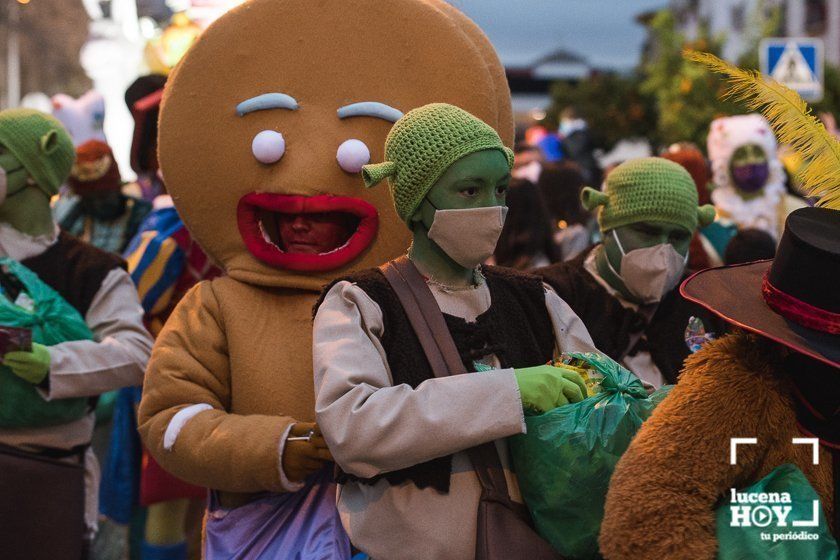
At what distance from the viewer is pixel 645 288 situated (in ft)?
14.6

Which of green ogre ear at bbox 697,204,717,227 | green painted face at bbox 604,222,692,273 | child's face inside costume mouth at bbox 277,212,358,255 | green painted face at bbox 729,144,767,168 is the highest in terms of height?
child's face inside costume mouth at bbox 277,212,358,255

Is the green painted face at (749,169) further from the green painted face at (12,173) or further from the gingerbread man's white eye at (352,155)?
the green painted face at (12,173)

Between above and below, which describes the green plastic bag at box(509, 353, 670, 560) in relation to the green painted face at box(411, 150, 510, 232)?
below

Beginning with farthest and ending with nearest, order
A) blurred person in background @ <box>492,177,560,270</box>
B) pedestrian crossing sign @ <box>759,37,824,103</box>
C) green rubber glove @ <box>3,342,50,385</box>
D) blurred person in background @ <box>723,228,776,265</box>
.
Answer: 1. pedestrian crossing sign @ <box>759,37,824,103</box>
2. blurred person in background @ <box>492,177,560,270</box>
3. blurred person in background @ <box>723,228,776,265</box>
4. green rubber glove @ <box>3,342,50,385</box>

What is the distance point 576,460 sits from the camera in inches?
112

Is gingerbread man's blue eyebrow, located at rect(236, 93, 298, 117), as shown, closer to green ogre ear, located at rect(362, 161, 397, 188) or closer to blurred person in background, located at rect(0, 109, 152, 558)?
green ogre ear, located at rect(362, 161, 397, 188)

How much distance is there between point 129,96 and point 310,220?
428 cm

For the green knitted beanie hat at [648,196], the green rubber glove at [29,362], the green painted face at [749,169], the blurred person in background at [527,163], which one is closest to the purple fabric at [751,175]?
the green painted face at [749,169]

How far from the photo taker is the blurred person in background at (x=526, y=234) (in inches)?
257

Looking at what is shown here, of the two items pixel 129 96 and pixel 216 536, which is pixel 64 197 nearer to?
pixel 129 96

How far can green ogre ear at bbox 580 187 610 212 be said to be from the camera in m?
4.71

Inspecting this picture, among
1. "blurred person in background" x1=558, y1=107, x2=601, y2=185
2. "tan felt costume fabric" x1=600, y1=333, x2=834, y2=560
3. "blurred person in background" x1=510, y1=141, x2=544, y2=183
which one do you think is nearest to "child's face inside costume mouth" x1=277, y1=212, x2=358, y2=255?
"tan felt costume fabric" x1=600, y1=333, x2=834, y2=560

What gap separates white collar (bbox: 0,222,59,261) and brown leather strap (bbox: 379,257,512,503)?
2.05 m

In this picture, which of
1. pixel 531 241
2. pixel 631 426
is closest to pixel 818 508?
pixel 631 426
